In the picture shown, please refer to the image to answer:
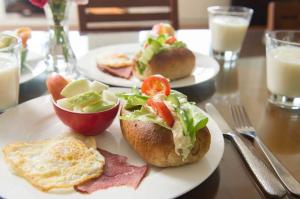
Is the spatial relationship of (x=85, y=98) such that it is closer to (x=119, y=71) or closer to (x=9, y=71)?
(x=9, y=71)

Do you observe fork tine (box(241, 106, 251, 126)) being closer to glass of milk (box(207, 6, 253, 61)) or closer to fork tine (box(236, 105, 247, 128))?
fork tine (box(236, 105, 247, 128))

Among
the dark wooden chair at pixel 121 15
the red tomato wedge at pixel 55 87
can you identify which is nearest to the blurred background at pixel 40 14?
the dark wooden chair at pixel 121 15

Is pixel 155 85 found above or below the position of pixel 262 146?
above

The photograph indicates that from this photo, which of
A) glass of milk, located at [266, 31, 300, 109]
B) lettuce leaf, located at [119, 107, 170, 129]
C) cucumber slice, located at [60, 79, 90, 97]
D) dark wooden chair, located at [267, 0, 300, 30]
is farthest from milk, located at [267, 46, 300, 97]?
dark wooden chair, located at [267, 0, 300, 30]

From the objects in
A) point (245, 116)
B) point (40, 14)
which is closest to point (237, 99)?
point (245, 116)

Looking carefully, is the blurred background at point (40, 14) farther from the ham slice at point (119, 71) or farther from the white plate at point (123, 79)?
the ham slice at point (119, 71)

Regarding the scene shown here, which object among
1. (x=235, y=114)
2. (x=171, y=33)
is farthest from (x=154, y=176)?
(x=171, y=33)
